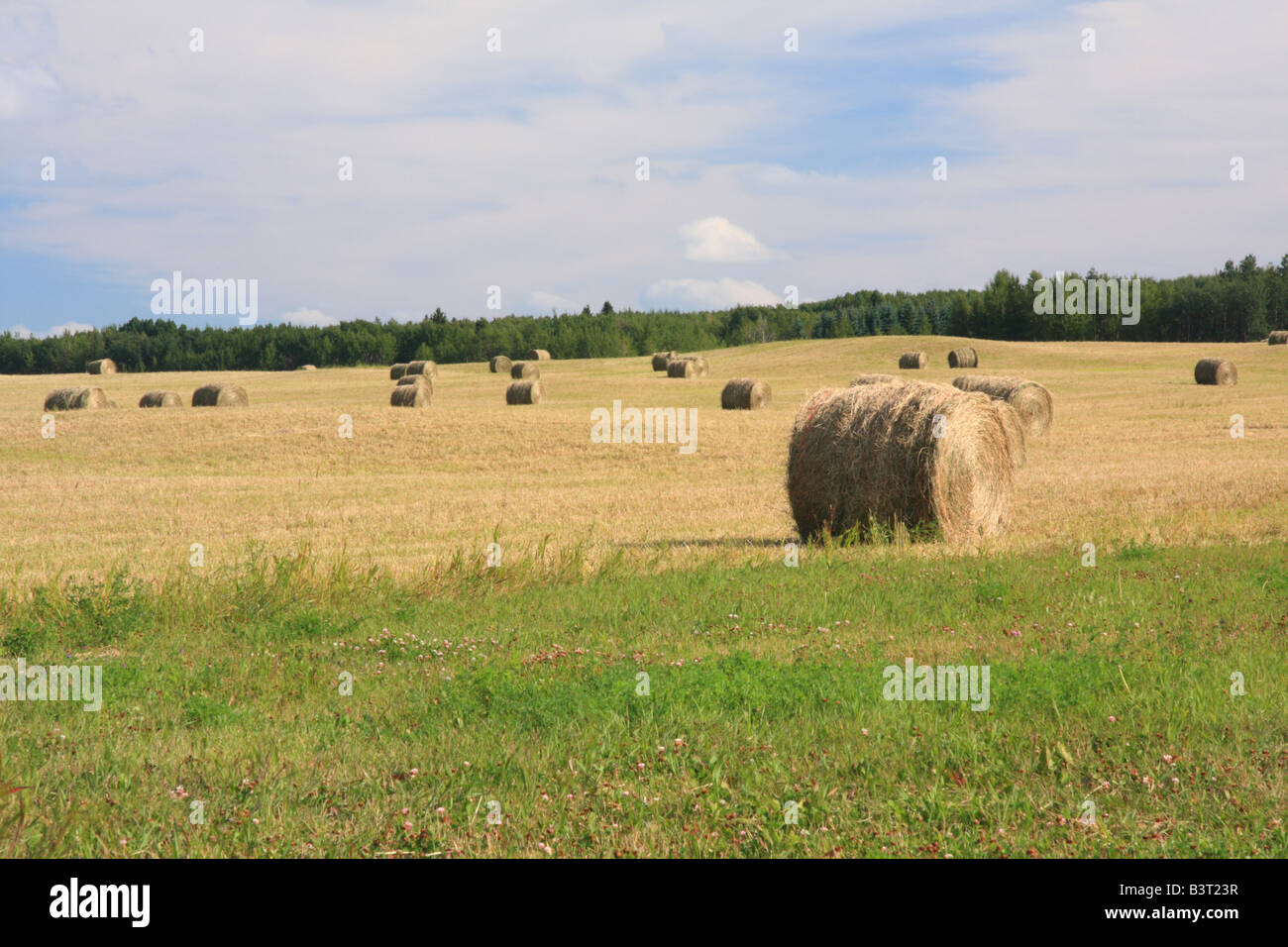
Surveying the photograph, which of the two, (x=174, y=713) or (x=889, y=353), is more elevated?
(x=889, y=353)

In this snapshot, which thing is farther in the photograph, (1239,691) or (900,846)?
(1239,691)

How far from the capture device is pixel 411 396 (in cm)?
4188

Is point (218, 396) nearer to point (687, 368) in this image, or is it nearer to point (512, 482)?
point (512, 482)

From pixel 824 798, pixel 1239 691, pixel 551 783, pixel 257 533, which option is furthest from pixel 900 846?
pixel 257 533

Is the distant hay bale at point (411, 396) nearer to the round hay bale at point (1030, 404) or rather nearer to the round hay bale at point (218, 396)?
the round hay bale at point (218, 396)

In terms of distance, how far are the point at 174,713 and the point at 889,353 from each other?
7228 cm

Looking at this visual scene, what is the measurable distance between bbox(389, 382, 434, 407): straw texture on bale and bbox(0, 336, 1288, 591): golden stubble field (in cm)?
423

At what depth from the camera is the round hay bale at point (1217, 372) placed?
51.4m

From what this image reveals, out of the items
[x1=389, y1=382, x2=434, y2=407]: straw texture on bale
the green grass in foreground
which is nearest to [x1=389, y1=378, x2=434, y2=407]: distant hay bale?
[x1=389, y1=382, x2=434, y2=407]: straw texture on bale

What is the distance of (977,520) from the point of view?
16.5m

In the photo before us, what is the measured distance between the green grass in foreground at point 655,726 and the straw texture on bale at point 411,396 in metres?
31.7

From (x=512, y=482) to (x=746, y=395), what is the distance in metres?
18.1
